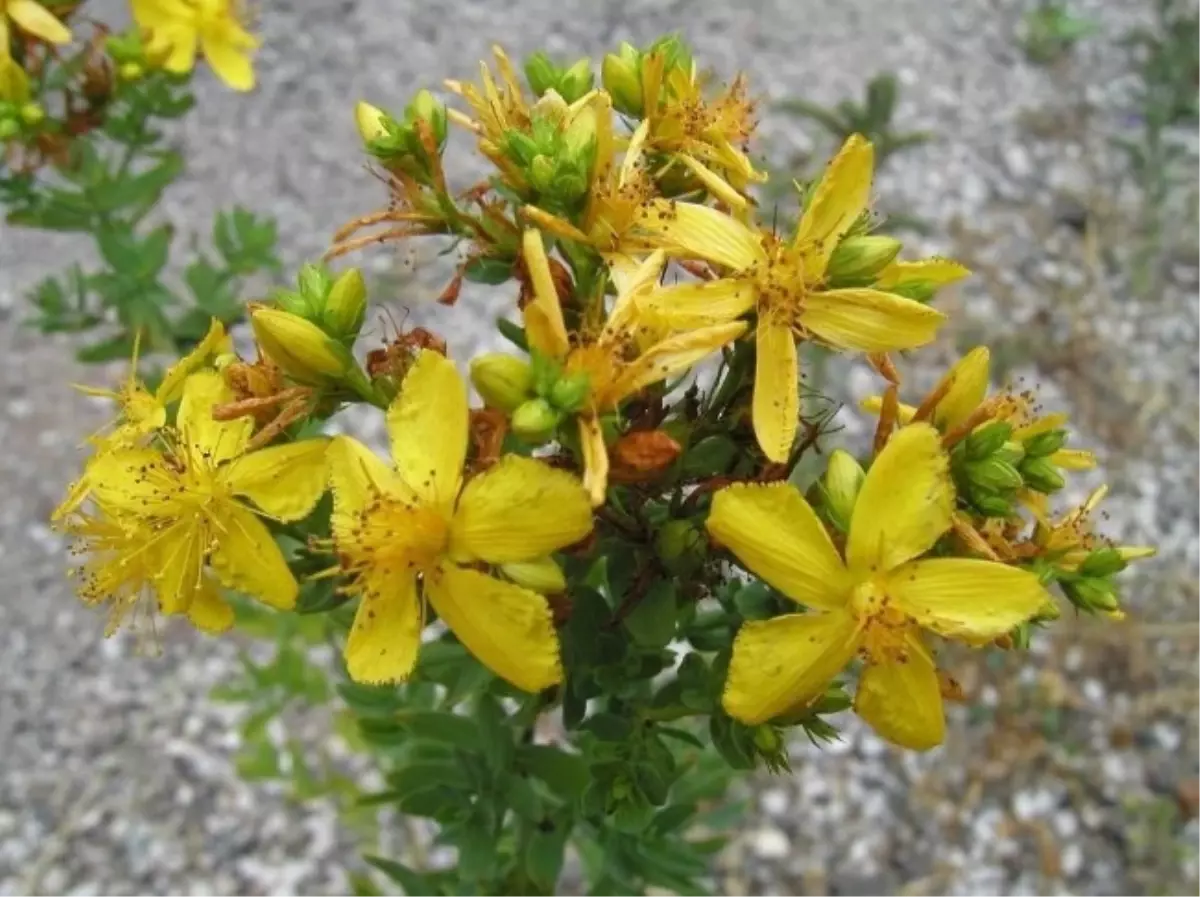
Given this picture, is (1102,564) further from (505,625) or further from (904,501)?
(505,625)

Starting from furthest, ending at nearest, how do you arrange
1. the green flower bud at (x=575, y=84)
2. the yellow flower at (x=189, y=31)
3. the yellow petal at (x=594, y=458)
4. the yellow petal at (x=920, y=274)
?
the yellow flower at (x=189, y=31) → the green flower bud at (x=575, y=84) → the yellow petal at (x=920, y=274) → the yellow petal at (x=594, y=458)

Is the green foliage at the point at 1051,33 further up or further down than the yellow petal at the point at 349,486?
further down

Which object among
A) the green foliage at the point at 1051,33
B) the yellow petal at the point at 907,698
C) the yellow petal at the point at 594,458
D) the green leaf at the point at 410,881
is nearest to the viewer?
the yellow petal at the point at 594,458

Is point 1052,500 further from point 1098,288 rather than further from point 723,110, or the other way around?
point 723,110

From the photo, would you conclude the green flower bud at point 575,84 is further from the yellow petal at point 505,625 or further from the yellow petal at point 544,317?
the yellow petal at point 505,625

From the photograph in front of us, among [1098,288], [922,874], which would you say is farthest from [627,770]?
[1098,288]

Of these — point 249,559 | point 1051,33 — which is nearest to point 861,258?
point 249,559

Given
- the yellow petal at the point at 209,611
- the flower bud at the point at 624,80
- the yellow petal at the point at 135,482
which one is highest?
the flower bud at the point at 624,80

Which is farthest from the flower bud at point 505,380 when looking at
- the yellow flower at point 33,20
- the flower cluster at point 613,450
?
the yellow flower at point 33,20
